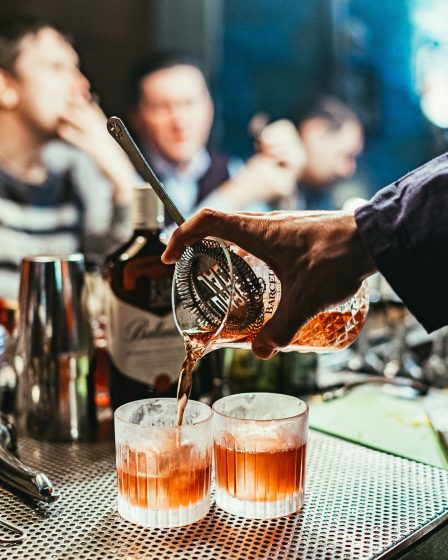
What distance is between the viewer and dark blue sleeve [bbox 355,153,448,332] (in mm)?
733

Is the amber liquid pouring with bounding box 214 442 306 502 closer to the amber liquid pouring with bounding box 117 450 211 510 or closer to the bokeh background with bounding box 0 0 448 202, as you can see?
the amber liquid pouring with bounding box 117 450 211 510

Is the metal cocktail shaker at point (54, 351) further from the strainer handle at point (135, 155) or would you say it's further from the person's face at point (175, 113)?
the person's face at point (175, 113)

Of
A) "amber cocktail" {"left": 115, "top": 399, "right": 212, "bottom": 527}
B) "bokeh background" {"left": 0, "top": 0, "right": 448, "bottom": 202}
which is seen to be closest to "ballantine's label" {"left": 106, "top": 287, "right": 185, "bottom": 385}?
"amber cocktail" {"left": 115, "top": 399, "right": 212, "bottom": 527}

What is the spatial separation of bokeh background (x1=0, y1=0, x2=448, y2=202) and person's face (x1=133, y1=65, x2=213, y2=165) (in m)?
0.06

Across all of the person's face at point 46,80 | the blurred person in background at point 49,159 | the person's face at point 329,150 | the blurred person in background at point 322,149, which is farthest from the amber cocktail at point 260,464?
the person's face at point 329,150

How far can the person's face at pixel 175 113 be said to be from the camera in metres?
1.78

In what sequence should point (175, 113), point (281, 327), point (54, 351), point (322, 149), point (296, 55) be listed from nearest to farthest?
point (281, 327) < point (54, 351) < point (175, 113) < point (296, 55) < point (322, 149)

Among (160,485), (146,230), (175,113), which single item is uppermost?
(175,113)

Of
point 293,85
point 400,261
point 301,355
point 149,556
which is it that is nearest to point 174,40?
point 293,85

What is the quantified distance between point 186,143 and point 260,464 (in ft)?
4.24

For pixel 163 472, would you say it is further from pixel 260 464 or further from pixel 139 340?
pixel 139 340

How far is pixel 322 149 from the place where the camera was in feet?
8.51

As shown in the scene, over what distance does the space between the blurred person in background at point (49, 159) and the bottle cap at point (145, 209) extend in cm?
51

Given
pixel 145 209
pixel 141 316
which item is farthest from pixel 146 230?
pixel 141 316
